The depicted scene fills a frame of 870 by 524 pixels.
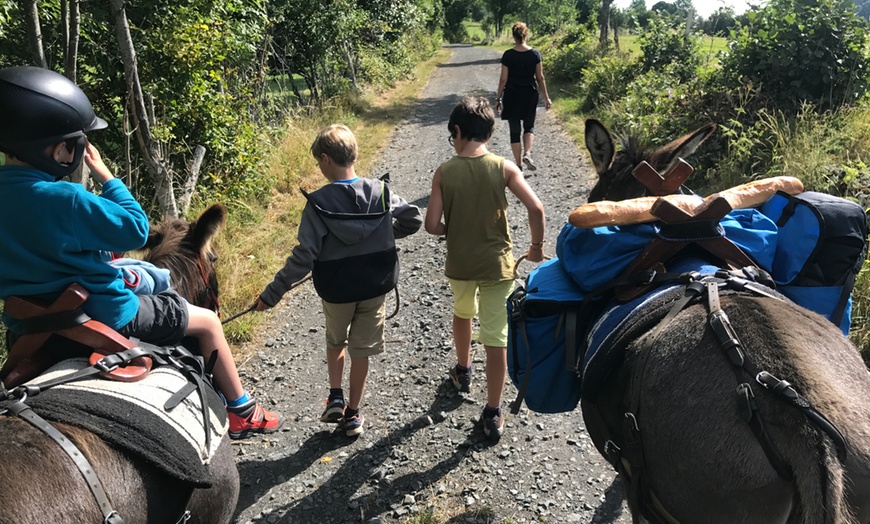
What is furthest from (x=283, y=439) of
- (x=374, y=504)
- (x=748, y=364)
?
(x=748, y=364)

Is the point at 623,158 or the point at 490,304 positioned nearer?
the point at 623,158

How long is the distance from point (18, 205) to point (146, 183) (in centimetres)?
503

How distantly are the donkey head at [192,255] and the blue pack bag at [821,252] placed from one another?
269 cm

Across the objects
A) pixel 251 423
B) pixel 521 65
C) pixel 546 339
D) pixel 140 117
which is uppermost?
pixel 140 117

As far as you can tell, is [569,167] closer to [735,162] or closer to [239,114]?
[735,162]

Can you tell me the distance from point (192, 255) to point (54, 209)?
940 millimetres

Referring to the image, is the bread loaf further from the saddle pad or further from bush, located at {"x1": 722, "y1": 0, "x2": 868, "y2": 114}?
bush, located at {"x1": 722, "y1": 0, "x2": 868, "y2": 114}

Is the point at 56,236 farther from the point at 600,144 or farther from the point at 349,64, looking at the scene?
the point at 349,64

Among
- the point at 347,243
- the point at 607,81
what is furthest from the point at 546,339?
the point at 607,81

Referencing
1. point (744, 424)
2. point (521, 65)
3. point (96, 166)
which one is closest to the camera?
point (744, 424)

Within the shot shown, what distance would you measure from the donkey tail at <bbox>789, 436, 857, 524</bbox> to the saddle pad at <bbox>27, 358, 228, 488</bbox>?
191 cm

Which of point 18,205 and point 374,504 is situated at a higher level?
point 18,205

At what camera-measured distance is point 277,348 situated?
495 cm

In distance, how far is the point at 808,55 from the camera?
697 centimetres
